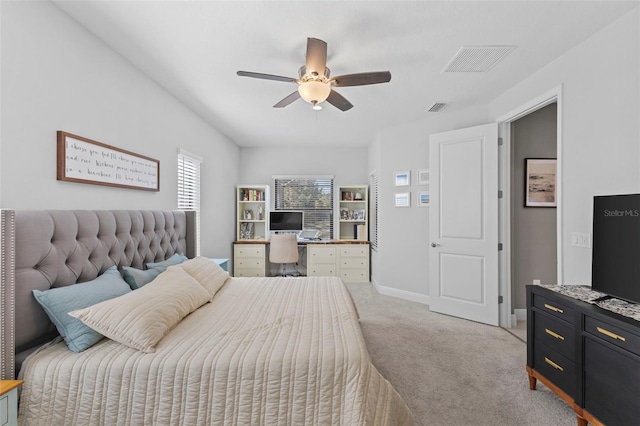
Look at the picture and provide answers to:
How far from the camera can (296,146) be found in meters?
5.88

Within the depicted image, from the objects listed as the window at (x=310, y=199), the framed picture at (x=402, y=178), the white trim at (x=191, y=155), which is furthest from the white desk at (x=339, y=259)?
the white trim at (x=191, y=155)

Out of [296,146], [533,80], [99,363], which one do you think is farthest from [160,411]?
[296,146]

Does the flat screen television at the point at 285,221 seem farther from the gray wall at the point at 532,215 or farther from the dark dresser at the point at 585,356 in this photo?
the dark dresser at the point at 585,356

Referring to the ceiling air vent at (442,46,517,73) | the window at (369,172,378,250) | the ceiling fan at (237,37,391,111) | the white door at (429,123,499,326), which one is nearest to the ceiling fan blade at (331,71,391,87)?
the ceiling fan at (237,37,391,111)

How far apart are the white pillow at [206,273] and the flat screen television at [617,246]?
2.75 meters

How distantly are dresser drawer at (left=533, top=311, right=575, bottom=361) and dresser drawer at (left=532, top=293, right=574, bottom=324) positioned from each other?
0.04 m

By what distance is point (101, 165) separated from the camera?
2.22m

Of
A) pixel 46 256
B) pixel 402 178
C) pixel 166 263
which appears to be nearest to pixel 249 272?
pixel 166 263

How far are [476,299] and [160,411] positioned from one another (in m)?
3.35

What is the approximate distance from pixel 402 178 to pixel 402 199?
32 cm

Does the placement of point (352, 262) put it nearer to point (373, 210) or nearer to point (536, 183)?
point (373, 210)

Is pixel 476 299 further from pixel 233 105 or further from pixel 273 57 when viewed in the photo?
pixel 233 105

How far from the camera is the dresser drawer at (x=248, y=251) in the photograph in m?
5.34

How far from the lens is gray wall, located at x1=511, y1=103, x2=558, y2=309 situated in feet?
11.3
